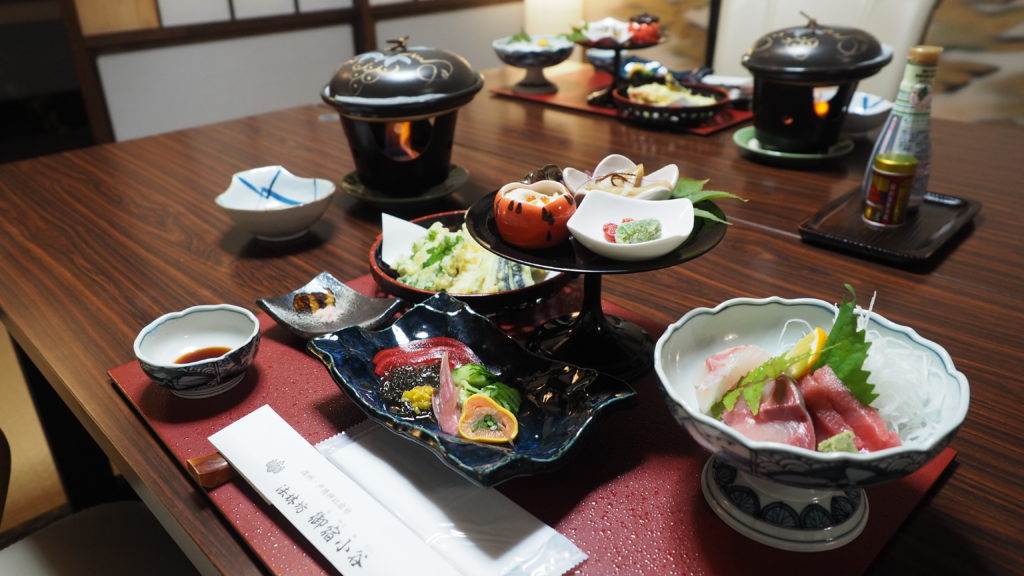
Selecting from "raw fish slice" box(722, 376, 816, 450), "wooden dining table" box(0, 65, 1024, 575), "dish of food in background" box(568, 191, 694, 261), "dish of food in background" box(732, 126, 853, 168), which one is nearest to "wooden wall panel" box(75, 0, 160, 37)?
"wooden dining table" box(0, 65, 1024, 575)

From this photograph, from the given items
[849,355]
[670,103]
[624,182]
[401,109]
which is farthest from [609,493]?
[670,103]

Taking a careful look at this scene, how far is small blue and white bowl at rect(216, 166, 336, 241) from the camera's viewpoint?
1386mm

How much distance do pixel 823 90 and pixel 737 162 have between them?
0.89 feet

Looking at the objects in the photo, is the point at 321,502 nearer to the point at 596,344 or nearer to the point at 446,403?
the point at 446,403

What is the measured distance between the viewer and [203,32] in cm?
356

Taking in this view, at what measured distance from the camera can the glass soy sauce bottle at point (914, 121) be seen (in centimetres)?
135

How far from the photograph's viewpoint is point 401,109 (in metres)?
1.44

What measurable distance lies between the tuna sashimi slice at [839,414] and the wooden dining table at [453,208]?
124 mm

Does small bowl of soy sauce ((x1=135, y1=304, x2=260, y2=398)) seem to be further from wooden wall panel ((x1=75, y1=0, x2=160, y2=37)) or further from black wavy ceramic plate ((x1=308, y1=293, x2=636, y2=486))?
wooden wall panel ((x1=75, y1=0, x2=160, y2=37))

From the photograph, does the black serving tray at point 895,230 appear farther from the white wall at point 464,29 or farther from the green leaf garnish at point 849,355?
the white wall at point 464,29

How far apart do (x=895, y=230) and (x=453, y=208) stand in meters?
0.92

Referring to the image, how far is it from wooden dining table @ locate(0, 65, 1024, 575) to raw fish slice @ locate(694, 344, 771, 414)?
13cm

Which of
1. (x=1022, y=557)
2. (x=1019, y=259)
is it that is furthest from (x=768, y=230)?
(x=1022, y=557)

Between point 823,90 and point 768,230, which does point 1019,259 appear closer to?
point 768,230
